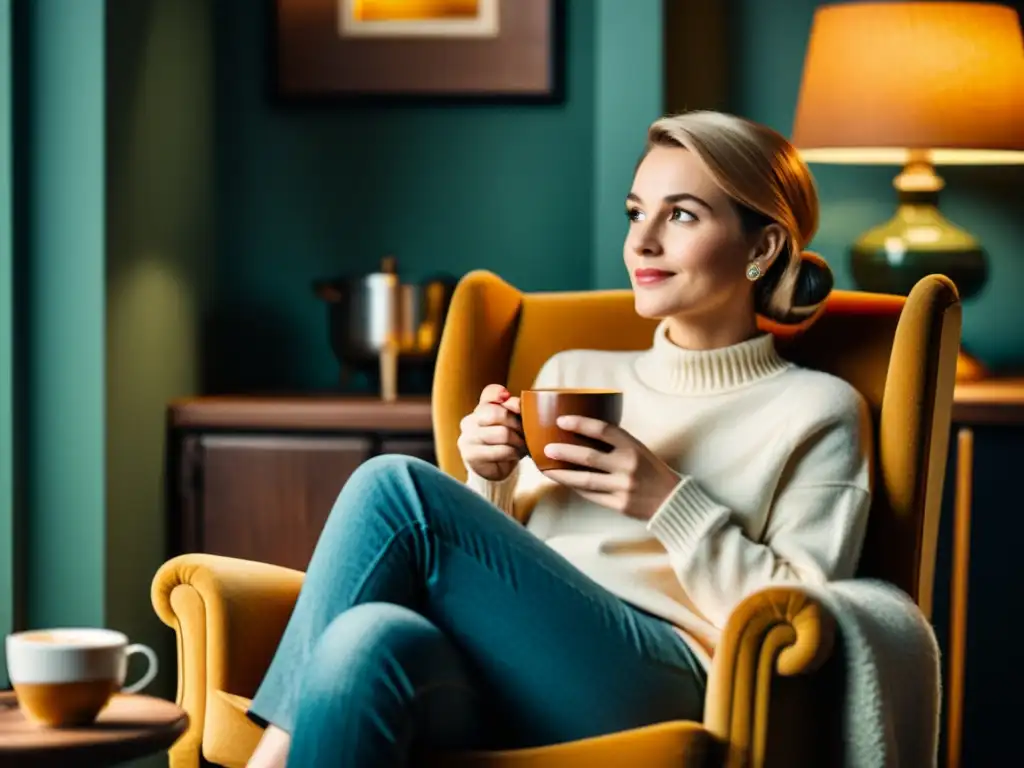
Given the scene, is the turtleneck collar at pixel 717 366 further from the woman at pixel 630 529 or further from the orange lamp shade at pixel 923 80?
the orange lamp shade at pixel 923 80

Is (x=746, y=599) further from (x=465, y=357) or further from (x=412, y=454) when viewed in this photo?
(x=412, y=454)

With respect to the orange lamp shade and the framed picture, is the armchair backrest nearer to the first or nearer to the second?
the orange lamp shade

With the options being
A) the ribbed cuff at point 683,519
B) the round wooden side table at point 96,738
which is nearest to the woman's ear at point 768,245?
the ribbed cuff at point 683,519

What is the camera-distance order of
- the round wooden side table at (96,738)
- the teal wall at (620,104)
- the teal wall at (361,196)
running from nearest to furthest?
the round wooden side table at (96,738) → the teal wall at (620,104) → the teal wall at (361,196)

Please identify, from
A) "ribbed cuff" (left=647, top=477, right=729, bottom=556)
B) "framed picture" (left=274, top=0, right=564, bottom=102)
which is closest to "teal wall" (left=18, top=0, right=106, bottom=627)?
"framed picture" (left=274, top=0, right=564, bottom=102)

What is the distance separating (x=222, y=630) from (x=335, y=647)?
1.17 ft

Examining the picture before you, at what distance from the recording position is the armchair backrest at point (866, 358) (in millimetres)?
1823

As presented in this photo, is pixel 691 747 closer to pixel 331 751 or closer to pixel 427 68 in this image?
pixel 331 751

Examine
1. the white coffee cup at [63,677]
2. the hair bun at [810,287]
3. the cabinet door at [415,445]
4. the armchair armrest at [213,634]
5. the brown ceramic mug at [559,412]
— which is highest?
the hair bun at [810,287]

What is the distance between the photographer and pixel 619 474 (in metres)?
1.67

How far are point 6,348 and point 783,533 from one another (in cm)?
133

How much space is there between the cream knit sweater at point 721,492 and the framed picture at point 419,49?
1087mm

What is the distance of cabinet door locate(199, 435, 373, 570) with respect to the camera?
2533 mm

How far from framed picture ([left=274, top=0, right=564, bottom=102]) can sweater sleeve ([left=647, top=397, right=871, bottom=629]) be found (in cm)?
135
